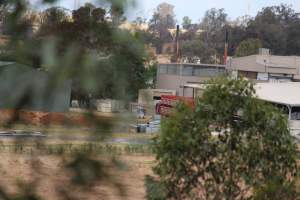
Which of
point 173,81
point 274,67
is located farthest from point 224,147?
point 274,67

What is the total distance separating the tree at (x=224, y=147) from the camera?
22.8 ft

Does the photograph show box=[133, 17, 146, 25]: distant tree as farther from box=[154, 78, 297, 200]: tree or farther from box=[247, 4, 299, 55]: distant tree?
box=[247, 4, 299, 55]: distant tree

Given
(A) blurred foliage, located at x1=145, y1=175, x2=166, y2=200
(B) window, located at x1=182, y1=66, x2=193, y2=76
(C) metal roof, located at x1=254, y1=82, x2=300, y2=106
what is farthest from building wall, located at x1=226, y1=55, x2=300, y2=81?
(A) blurred foliage, located at x1=145, y1=175, x2=166, y2=200

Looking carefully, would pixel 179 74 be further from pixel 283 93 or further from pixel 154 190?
pixel 154 190

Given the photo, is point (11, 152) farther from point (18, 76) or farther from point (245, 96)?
point (245, 96)

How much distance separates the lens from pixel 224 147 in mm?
7203

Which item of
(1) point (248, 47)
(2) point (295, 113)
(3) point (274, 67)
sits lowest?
(2) point (295, 113)

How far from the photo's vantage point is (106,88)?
1.19m

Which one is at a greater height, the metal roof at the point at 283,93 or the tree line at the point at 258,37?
the tree line at the point at 258,37

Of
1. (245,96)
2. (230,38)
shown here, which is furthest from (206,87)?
(230,38)

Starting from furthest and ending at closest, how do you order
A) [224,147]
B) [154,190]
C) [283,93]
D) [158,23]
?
[283,93], [224,147], [154,190], [158,23]

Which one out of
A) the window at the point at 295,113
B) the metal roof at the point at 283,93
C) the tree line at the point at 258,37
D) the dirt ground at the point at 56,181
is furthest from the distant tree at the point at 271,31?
the dirt ground at the point at 56,181

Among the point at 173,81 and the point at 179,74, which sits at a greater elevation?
the point at 179,74

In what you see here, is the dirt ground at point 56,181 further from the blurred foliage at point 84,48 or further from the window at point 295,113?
the window at point 295,113
